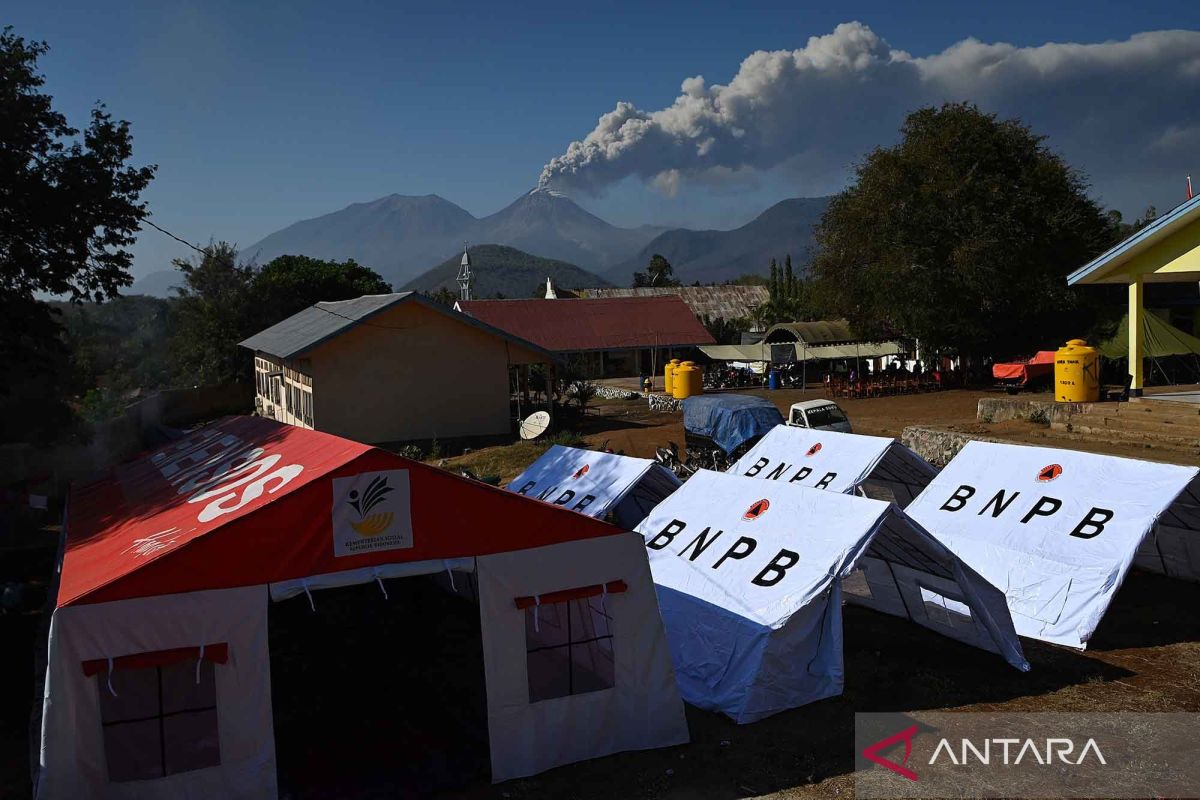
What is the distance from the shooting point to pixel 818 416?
23.4 metres

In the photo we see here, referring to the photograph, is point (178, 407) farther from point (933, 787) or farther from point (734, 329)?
point (933, 787)

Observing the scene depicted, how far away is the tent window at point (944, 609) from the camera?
10.4 metres

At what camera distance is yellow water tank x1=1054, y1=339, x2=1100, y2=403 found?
77.2ft

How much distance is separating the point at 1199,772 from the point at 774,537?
13.8ft

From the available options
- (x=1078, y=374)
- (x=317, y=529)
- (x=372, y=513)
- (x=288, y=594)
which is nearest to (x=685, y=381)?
(x=1078, y=374)

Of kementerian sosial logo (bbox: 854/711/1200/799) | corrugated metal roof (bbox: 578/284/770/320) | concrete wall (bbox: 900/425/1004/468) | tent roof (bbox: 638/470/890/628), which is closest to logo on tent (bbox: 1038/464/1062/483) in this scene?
tent roof (bbox: 638/470/890/628)

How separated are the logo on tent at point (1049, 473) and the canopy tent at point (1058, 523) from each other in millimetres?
12

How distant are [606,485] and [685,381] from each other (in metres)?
24.1

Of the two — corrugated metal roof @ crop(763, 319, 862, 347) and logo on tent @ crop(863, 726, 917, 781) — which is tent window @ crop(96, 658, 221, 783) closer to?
logo on tent @ crop(863, 726, 917, 781)

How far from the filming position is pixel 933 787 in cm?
716

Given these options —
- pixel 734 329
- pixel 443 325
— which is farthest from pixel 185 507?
pixel 734 329

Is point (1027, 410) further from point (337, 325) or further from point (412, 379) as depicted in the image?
point (337, 325)

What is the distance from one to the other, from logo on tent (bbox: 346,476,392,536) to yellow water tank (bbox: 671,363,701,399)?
30.5 metres

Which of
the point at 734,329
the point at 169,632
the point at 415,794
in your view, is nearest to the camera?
the point at 169,632
